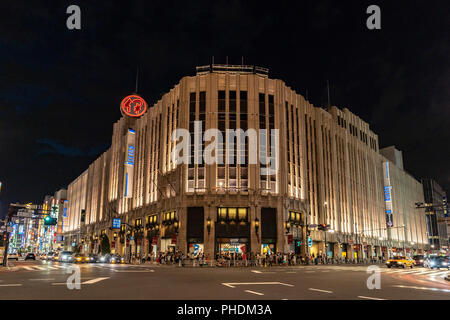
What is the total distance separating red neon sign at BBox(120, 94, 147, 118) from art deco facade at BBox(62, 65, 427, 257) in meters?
2.43

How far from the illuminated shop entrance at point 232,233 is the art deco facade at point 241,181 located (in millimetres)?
140

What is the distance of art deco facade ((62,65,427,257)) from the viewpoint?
173ft

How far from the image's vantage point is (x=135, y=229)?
214 feet

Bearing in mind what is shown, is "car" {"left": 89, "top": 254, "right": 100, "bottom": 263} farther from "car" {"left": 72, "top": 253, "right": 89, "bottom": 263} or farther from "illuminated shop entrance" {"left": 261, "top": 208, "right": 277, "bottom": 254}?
"illuminated shop entrance" {"left": 261, "top": 208, "right": 277, "bottom": 254}

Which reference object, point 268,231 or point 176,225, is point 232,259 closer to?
point 268,231

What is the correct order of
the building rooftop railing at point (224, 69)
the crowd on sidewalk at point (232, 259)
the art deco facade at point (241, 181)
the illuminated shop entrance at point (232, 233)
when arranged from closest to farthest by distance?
the crowd on sidewalk at point (232, 259) < the illuminated shop entrance at point (232, 233) < the art deco facade at point (241, 181) < the building rooftop railing at point (224, 69)

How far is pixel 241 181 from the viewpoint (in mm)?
54000

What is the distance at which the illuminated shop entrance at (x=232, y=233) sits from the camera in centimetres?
5166

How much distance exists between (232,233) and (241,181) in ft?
25.0

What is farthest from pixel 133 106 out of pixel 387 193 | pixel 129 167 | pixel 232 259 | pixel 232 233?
pixel 387 193

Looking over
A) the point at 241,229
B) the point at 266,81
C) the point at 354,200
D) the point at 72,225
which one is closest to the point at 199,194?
the point at 241,229

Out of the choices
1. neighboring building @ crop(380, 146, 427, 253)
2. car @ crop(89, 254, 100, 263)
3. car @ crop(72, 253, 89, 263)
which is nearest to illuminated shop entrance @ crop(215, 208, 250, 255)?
car @ crop(89, 254, 100, 263)

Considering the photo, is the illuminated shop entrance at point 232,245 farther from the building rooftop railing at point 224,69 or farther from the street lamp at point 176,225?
the building rooftop railing at point 224,69

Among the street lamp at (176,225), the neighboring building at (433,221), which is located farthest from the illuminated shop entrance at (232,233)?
the neighboring building at (433,221)
